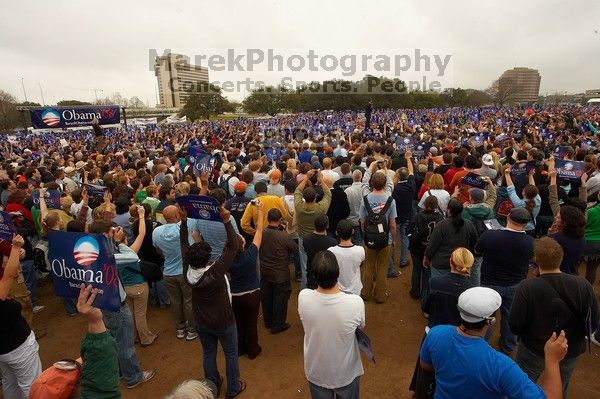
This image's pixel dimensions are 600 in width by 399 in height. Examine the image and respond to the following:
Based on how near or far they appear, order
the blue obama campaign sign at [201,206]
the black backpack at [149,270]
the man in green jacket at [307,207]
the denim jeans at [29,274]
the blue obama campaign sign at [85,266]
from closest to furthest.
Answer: the blue obama campaign sign at [85,266] < the blue obama campaign sign at [201,206] < the black backpack at [149,270] < the man in green jacket at [307,207] < the denim jeans at [29,274]

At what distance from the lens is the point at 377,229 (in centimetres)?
523

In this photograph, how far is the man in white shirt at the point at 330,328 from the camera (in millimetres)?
2562

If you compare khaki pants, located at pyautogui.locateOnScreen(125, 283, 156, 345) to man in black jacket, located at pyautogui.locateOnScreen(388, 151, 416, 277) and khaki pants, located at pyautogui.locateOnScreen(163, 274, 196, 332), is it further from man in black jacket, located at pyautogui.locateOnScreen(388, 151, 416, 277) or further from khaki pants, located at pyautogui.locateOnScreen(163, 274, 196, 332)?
man in black jacket, located at pyautogui.locateOnScreen(388, 151, 416, 277)

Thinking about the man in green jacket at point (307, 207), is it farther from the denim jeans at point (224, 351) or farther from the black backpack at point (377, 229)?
the denim jeans at point (224, 351)

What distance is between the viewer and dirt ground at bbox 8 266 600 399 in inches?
159

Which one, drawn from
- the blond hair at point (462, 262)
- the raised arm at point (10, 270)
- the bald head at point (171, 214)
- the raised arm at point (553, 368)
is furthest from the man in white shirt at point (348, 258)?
the raised arm at point (10, 270)

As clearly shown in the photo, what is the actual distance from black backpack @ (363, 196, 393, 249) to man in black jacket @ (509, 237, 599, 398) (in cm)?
241

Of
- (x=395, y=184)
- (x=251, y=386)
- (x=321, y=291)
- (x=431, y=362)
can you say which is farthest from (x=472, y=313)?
(x=395, y=184)

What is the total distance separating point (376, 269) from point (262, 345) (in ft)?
7.04

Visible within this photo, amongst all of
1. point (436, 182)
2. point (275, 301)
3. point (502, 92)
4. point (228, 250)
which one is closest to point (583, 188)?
point (436, 182)

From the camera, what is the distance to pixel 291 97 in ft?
250

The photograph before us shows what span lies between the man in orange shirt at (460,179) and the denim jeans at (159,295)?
520 centimetres

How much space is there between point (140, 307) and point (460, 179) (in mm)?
5216

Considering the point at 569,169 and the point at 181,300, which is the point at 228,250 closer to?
the point at 181,300
